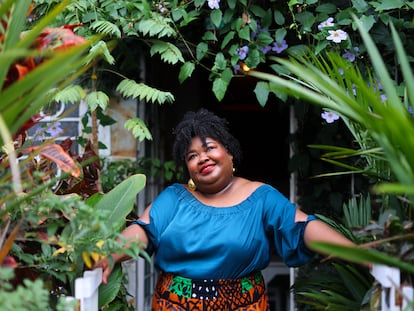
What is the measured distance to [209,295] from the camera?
9.75 ft

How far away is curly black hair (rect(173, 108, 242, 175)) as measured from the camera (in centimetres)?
311

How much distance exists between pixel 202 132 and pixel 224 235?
465 mm

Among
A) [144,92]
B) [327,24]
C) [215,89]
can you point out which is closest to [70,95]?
[144,92]

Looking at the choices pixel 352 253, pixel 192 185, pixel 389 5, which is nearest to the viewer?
pixel 352 253

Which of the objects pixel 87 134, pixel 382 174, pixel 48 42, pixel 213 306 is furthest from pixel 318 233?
pixel 87 134

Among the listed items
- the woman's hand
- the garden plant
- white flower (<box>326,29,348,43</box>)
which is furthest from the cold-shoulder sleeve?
white flower (<box>326,29,348,43</box>)

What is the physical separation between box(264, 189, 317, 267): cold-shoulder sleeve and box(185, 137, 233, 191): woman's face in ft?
0.73

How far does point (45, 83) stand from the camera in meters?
2.05

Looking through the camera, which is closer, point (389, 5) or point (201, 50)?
point (389, 5)

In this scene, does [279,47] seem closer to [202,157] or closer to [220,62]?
[220,62]

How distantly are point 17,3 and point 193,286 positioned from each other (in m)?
1.40

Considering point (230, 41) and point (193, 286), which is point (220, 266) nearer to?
point (193, 286)

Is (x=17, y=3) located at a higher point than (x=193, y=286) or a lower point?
higher

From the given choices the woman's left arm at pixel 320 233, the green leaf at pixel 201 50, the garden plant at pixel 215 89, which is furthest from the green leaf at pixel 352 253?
the green leaf at pixel 201 50
